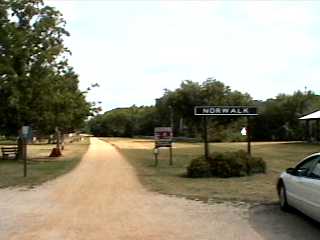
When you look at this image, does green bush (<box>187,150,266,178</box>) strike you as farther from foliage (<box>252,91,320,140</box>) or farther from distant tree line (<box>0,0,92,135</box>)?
foliage (<box>252,91,320,140</box>)

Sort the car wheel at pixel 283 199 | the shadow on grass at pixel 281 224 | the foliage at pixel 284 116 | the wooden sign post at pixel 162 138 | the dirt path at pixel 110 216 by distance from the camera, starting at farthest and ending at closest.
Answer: the foliage at pixel 284 116, the wooden sign post at pixel 162 138, the car wheel at pixel 283 199, the dirt path at pixel 110 216, the shadow on grass at pixel 281 224

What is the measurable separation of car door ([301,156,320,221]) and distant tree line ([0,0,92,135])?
24774 millimetres

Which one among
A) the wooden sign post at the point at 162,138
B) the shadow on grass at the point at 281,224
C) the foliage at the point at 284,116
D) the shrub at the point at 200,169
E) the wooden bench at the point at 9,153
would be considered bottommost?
the shadow on grass at the point at 281,224

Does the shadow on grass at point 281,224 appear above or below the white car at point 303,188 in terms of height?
below

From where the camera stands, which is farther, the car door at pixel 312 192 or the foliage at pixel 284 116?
the foliage at pixel 284 116

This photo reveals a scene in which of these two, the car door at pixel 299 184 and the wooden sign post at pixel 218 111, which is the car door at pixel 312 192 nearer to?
the car door at pixel 299 184

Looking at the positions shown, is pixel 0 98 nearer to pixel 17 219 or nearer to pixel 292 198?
pixel 17 219

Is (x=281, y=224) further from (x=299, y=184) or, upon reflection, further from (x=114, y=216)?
(x=114, y=216)

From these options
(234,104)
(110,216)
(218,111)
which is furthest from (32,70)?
(234,104)

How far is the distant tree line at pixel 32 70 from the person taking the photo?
113 feet

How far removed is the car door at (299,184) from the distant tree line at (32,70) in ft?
77.8

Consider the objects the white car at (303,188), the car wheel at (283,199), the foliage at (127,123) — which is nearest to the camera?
the white car at (303,188)

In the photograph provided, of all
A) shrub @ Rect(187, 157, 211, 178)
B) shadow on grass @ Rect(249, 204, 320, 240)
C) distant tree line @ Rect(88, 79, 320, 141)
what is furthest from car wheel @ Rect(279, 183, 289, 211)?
distant tree line @ Rect(88, 79, 320, 141)

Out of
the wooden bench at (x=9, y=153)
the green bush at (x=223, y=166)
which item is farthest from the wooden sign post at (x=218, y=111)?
the wooden bench at (x=9, y=153)
